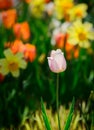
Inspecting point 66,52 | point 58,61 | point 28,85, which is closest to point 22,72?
point 28,85

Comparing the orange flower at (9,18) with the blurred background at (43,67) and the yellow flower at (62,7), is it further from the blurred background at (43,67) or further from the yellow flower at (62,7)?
the yellow flower at (62,7)

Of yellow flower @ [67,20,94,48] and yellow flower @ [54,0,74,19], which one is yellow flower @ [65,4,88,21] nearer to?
Answer: yellow flower @ [54,0,74,19]

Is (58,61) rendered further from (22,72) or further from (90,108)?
(22,72)

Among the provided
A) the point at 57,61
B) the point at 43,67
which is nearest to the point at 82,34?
the point at 43,67

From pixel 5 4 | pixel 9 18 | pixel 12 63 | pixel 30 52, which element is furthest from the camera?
pixel 5 4

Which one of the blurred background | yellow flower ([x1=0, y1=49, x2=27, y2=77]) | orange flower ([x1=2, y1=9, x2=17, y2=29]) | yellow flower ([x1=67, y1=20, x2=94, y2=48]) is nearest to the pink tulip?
the blurred background

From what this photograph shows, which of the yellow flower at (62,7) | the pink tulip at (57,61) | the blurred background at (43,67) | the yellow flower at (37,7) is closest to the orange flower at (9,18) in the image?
the blurred background at (43,67)

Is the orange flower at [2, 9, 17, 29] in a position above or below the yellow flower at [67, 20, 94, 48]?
below

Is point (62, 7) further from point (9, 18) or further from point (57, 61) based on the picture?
point (57, 61)
